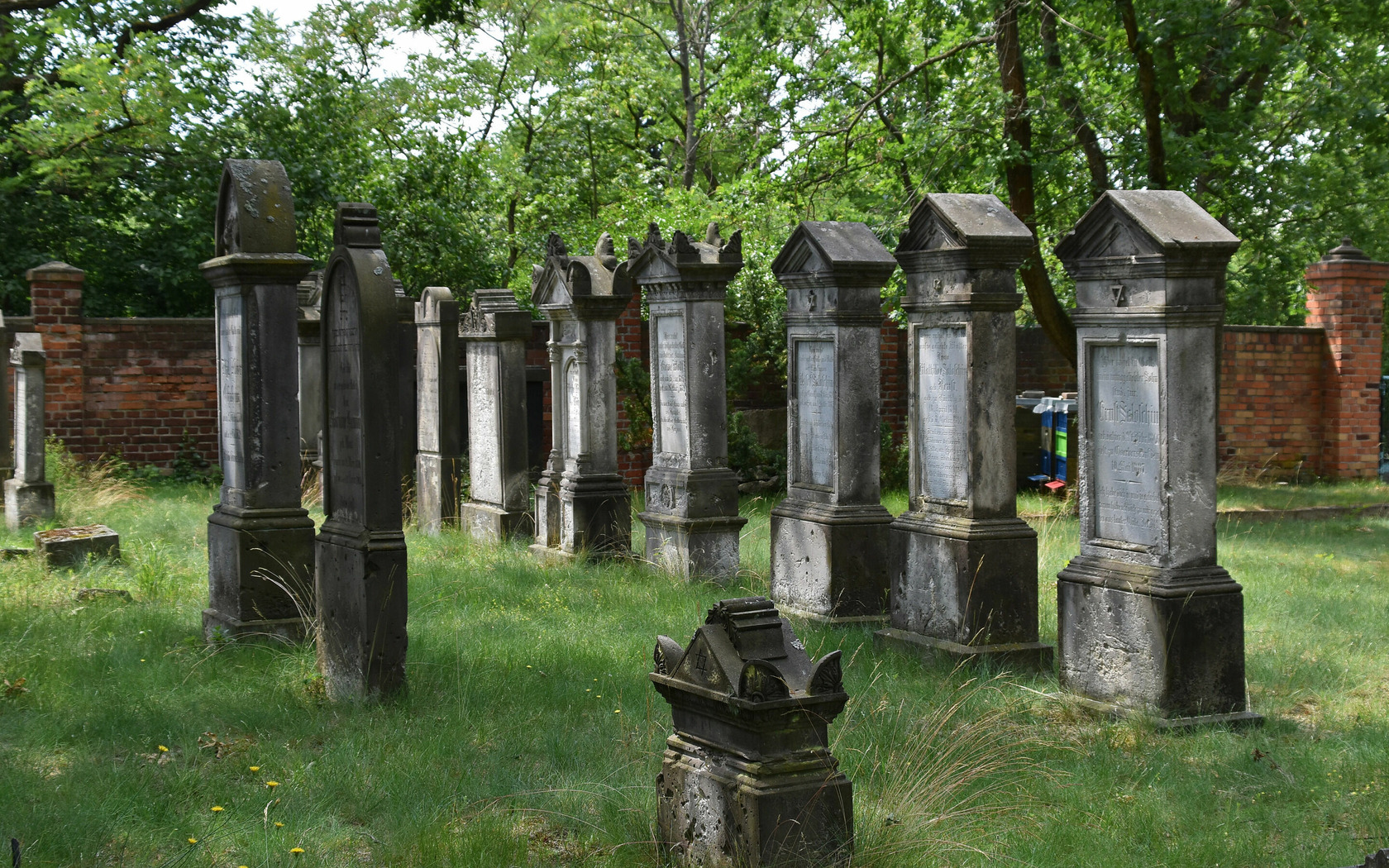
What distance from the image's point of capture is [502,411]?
454 inches

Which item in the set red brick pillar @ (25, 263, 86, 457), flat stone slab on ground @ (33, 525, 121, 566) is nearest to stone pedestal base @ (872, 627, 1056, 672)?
flat stone slab on ground @ (33, 525, 121, 566)

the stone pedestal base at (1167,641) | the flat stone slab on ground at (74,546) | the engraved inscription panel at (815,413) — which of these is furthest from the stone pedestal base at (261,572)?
the stone pedestal base at (1167,641)

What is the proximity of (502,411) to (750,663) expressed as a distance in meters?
7.82

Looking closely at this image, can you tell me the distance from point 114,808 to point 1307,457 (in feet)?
54.2

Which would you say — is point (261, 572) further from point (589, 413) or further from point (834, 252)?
point (834, 252)

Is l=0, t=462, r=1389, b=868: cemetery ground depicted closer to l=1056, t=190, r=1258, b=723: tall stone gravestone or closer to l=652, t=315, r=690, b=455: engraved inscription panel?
l=1056, t=190, r=1258, b=723: tall stone gravestone

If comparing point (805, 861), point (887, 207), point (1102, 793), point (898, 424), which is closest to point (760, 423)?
point (898, 424)

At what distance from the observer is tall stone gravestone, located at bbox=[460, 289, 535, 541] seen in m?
11.6

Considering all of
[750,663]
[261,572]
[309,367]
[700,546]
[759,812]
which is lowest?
[759,812]

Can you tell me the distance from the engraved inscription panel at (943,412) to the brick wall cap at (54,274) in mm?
11165

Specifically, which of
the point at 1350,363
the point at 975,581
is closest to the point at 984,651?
the point at 975,581

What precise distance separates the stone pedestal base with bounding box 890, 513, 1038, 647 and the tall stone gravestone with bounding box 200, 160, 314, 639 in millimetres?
3515

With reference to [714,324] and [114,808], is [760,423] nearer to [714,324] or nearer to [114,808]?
[714,324]

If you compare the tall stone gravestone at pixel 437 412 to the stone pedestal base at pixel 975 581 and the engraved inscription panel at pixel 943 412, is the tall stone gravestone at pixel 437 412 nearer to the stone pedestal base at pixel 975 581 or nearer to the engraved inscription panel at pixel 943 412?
the engraved inscription panel at pixel 943 412
